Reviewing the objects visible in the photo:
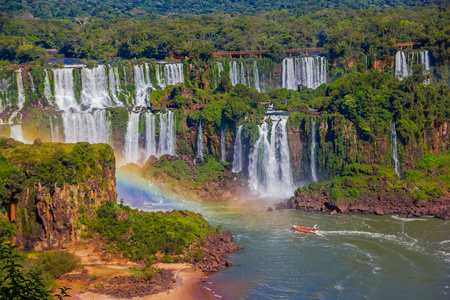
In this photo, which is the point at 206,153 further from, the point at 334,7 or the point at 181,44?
the point at 334,7

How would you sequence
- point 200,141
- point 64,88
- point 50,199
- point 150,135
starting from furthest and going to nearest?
point 64,88 → point 150,135 → point 200,141 → point 50,199

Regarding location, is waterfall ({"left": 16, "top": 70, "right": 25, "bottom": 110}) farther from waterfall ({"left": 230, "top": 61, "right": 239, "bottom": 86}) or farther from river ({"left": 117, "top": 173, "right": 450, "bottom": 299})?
waterfall ({"left": 230, "top": 61, "right": 239, "bottom": 86})

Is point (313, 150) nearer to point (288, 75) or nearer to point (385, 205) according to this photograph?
point (385, 205)

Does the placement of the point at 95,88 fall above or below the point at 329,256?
above

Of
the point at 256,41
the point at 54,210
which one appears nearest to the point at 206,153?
the point at 54,210

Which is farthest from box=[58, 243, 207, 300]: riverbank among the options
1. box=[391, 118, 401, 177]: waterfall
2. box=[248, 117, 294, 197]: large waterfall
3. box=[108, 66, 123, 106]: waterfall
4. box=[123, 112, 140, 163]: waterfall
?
box=[108, 66, 123, 106]: waterfall

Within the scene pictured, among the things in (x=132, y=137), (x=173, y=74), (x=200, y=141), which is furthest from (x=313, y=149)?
(x=173, y=74)

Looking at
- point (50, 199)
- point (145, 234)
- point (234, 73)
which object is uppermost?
point (234, 73)
